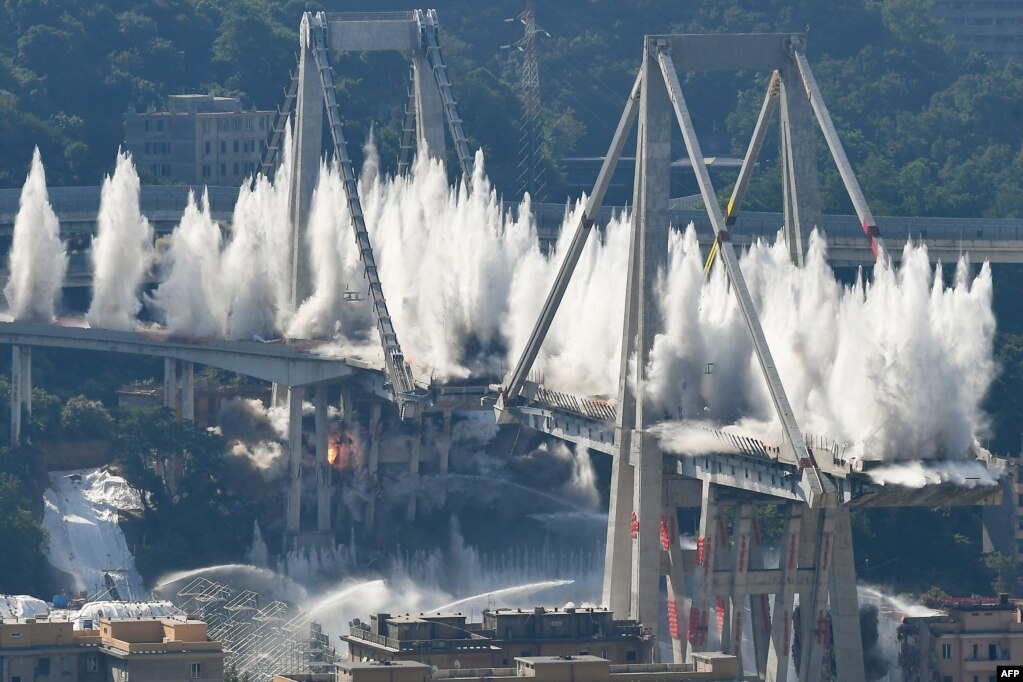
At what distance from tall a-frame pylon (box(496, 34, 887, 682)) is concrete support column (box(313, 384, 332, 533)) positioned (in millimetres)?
24933

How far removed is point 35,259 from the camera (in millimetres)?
187625

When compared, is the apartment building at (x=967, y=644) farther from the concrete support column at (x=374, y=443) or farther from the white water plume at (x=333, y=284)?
the white water plume at (x=333, y=284)

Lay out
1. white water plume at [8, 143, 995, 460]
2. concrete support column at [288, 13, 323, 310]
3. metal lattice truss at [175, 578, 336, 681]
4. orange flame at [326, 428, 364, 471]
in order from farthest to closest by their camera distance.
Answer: concrete support column at [288, 13, 323, 310]
orange flame at [326, 428, 364, 471]
metal lattice truss at [175, 578, 336, 681]
white water plume at [8, 143, 995, 460]

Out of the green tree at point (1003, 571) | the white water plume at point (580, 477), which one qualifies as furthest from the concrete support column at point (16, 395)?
the green tree at point (1003, 571)

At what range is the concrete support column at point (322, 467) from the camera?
180750 millimetres

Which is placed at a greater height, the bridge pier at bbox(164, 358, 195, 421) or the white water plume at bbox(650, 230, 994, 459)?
the white water plume at bbox(650, 230, 994, 459)

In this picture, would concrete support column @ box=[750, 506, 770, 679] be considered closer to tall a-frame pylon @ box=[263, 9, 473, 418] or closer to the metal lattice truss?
the metal lattice truss

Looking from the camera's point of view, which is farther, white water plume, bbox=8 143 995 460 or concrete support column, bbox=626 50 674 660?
concrete support column, bbox=626 50 674 660

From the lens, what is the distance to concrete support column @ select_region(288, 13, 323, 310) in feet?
630

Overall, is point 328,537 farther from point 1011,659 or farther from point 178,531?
point 1011,659

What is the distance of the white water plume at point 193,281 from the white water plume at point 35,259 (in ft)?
15.0

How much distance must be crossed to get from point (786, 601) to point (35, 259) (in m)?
52.8

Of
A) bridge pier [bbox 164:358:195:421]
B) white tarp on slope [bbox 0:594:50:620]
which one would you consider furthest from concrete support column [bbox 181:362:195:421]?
white tarp on slope [bbox 0:594:50:620]

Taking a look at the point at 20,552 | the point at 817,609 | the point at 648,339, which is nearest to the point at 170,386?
the point at 20,552
